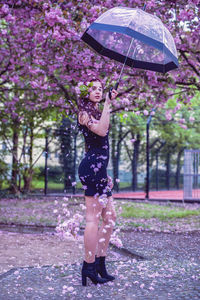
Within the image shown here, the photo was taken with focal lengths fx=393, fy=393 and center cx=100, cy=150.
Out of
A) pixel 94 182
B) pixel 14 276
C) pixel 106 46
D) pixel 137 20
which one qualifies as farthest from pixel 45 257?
pixel 137 20

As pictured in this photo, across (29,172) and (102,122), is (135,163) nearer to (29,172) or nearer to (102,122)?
(29,172)

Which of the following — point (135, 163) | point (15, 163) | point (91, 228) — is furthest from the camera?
point (135, 163)

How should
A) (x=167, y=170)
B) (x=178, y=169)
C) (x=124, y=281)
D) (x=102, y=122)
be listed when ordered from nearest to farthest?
(x=102, y=122) → (x=124, y=281) → (x=167, y=170) → (x=178, y=169)

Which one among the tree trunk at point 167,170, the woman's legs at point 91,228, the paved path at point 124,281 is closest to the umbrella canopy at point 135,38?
the woman's legs at point 91,228

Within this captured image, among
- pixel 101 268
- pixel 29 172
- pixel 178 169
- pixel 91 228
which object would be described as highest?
pixel 178 169

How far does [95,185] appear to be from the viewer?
4.10 metres

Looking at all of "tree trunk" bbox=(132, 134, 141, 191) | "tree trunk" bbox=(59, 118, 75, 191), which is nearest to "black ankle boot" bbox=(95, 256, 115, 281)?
"tree trunk" bbox=(59, 118, 75, 191)

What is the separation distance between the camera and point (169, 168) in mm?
23766

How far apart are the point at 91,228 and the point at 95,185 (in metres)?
0.45

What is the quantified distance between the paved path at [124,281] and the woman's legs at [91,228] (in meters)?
0.36

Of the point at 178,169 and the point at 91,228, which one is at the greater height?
the point at 178,169

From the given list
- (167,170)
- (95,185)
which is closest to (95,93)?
(95,185)

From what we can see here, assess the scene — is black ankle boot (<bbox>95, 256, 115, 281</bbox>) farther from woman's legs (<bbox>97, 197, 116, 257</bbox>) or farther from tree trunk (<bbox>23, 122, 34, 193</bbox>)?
tree trunk (<bbox>23, 122, 34, 193</bbox>)

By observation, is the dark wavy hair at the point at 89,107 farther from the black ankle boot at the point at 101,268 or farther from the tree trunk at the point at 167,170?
the tree trunk at the point at 167,170
